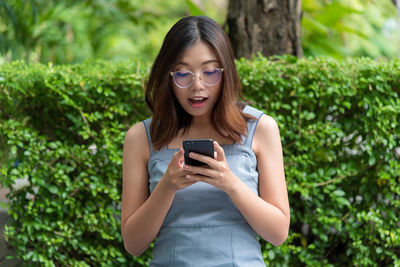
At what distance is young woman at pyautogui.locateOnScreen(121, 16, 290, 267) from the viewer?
5.73 ft

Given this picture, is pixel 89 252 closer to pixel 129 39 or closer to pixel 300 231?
pixel 300 231

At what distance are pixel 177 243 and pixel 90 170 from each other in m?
1.25

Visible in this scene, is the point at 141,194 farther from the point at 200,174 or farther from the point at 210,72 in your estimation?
the point at 210,72

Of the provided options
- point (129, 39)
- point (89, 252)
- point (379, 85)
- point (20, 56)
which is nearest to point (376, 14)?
point (129, 39)

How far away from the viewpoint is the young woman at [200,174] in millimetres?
1747

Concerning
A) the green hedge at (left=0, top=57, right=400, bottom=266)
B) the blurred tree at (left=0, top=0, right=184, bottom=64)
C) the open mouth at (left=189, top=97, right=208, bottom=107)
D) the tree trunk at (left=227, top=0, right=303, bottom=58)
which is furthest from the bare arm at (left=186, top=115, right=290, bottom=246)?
the blurred tree at (left=0, top=0, right=184, bottom=64)

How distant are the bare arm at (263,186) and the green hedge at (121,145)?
1.03 m

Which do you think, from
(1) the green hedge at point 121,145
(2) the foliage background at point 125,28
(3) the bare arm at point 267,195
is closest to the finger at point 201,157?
(3) the bare arm at point 267,195

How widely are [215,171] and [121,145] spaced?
4.79 ft

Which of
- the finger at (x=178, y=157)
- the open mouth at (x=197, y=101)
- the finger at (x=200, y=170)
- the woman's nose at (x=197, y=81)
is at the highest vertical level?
the woman's nose at (x=197, y=81)

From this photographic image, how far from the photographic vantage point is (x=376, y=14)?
1430 cm

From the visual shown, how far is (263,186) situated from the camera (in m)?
1.86

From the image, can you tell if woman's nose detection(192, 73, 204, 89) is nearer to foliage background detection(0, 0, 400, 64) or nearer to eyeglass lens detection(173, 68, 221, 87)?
eyeglass lens detection(173, 68, 221, 87)

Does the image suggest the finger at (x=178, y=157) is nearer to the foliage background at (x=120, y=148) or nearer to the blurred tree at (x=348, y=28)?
the foliage background at (x=120, y=148)
